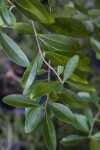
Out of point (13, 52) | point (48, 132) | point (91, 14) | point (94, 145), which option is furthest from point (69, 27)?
point (94, 145)

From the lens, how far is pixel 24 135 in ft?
4.97

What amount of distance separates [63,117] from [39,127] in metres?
1.05

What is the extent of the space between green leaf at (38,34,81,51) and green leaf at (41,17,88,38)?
3 centimetres

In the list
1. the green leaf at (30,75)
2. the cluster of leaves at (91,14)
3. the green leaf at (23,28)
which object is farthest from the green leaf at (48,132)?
the cluster of leaves at (91,14)

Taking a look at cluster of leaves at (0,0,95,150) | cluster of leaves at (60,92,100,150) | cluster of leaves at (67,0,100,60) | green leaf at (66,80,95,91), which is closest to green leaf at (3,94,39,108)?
cluster of leaves at (0,0,95,150)

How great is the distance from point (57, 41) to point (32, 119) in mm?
205

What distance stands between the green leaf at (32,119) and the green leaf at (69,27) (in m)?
0.21

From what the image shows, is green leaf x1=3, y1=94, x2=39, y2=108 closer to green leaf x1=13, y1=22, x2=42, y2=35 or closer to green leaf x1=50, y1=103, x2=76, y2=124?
green leaf x1=50, y1=103, x2=76, y2=124

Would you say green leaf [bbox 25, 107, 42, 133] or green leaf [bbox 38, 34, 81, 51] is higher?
green leaf [bbox 38, 34, 81, 51]

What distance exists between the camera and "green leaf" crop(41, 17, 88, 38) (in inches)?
20.6

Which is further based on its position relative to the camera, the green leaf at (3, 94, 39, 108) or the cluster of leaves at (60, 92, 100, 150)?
the cluster of leaves at (60, 92, 100, 150)

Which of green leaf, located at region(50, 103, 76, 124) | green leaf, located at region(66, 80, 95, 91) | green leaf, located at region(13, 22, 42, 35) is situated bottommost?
green leaf, located at region(50, 103, 76, 124)

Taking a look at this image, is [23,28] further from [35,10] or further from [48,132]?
[48,132]

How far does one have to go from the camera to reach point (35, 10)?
42cm
